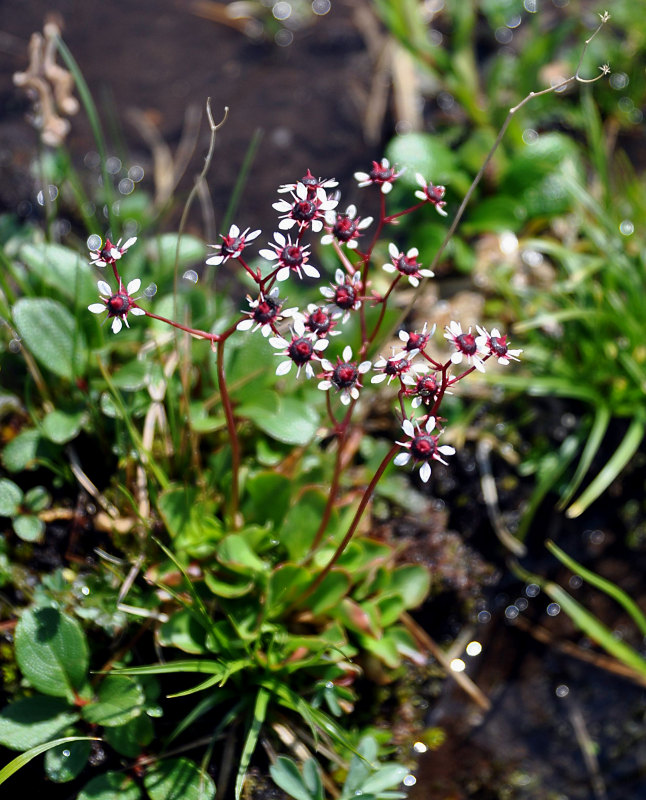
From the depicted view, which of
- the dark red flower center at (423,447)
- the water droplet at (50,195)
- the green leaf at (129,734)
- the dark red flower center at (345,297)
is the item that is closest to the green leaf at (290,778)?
the green leaf at (129,734)

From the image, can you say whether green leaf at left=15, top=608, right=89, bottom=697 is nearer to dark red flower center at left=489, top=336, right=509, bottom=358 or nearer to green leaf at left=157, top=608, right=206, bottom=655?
green leaf at left=157, top=608, right=206, bottom=655

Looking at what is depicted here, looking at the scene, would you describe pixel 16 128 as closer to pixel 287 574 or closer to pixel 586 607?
pixel 287 574

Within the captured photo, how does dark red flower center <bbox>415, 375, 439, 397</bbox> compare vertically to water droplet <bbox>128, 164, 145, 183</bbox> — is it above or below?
below

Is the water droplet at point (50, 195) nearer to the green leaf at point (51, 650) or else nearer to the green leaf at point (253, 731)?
the green leaf at point (51, 650)

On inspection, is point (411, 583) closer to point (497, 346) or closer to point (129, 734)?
point (129, 734)

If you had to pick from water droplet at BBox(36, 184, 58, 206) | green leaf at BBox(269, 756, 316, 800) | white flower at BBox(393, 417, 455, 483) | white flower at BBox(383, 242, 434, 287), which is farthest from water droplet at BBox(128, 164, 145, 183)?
green leaf at BBox(269, 756, 316, 800)

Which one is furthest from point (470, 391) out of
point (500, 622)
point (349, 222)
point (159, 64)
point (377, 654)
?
point (159, 64)
